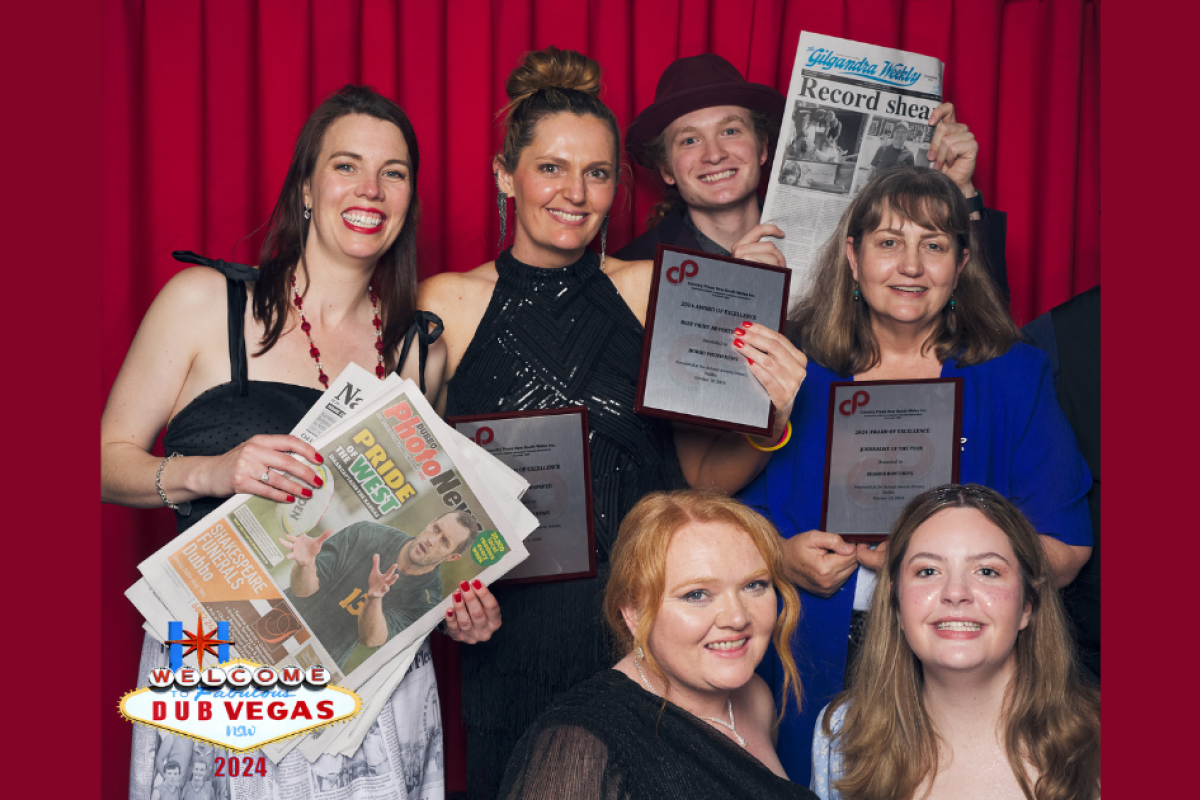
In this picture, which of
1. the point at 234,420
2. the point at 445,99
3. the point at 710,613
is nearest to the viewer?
the point at 710,613

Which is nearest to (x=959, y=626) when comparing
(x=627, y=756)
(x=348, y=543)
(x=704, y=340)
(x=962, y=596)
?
(x=962, y=596)

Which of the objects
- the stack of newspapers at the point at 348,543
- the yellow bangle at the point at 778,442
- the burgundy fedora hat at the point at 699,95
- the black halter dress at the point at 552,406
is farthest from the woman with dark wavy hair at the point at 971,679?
the burgundy fedora hat at the point at 699,95

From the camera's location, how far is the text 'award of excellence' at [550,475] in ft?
7.41

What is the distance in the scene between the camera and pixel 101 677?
3.12m

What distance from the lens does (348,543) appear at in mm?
2062

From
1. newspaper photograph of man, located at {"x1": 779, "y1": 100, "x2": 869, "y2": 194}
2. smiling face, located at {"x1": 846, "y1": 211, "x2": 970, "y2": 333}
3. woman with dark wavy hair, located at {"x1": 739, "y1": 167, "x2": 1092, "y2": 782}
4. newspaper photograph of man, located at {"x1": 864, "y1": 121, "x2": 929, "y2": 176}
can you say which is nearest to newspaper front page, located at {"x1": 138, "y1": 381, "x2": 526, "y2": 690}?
woman with dark wavy hair, located at {"x1": 739, "y1": 167, "x2": 1092, "y2": 782}

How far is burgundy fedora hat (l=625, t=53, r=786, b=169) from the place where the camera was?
3.00 meters

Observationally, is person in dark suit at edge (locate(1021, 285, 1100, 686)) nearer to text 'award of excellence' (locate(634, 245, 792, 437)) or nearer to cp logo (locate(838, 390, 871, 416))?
cp logo (locate(838, 390, 871, 416))

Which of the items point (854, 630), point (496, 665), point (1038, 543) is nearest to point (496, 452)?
point (496, 665)

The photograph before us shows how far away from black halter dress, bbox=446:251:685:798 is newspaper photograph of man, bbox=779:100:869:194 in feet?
2.94

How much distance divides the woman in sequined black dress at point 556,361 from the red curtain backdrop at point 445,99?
0.87 meters

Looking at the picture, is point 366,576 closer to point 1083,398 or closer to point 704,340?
point 704,340

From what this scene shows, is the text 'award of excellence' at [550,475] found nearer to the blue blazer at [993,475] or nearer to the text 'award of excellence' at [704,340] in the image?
the text 'award of excellence' at [704,340]

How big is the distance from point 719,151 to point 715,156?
3cm
